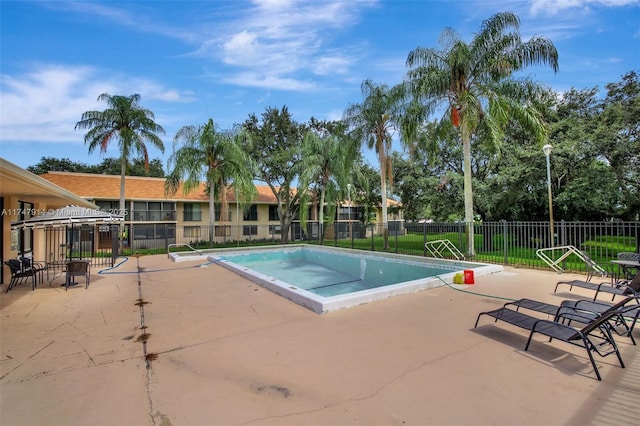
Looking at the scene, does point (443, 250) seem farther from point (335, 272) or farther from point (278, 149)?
point (278, 149)

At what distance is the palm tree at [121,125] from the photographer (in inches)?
792

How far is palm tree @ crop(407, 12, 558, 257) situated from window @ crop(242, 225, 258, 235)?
22.5 m

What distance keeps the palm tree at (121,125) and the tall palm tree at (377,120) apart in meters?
14.0

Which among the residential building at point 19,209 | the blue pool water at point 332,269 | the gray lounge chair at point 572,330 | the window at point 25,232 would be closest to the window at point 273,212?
the blue pool water at point 332,269

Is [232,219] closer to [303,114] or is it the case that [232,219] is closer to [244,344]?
[303,114]

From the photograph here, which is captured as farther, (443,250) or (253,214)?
(253,214)

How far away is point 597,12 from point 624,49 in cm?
551

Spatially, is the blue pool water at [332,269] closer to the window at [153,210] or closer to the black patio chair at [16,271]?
the black patio chair at [16,271]

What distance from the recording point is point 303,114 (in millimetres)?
30422

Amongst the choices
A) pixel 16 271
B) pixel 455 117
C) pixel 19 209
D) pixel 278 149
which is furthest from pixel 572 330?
pixel 278 149

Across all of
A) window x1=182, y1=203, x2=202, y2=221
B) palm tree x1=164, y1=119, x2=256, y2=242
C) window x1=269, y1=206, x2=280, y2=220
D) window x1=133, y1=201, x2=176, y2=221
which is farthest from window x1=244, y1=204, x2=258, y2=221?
palm tree x1=164, y1=119, x2=256, y2=242

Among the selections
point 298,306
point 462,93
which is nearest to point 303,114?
point 462,93

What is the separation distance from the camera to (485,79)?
13.5m

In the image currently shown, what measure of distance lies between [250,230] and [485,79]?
24.6 m
